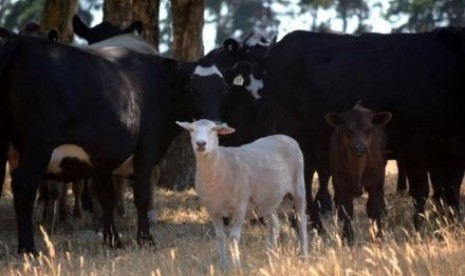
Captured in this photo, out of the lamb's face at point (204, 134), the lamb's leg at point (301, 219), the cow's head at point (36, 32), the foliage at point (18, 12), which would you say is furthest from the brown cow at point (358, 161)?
the foliage at point (18, 12)

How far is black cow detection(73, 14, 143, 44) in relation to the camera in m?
13.6

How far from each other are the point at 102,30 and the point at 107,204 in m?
3.58

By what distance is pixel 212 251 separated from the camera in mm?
9219

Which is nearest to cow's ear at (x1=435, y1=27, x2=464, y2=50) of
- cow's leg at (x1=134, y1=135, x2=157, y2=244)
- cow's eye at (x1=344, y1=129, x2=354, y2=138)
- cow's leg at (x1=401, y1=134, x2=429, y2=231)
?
cow's leg at (x1=401, y1=134, x2=429, y2=231)

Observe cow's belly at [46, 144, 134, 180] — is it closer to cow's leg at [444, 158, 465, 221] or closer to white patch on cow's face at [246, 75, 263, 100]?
white patch on cow's face at [246, 75, 263, 100]

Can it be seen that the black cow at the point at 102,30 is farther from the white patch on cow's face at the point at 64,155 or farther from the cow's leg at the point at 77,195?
the white patch on cow's face at the point at 64,155

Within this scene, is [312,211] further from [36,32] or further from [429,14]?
[429,14]

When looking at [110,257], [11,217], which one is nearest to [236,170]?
[110,257]

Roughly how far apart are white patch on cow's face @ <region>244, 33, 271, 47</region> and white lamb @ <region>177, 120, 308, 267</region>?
5.09m

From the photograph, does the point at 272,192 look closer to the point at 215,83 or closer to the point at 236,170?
the point at 236,170

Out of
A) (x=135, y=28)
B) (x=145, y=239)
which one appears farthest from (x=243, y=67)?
(x=145, y=239)

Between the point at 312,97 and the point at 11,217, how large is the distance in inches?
156

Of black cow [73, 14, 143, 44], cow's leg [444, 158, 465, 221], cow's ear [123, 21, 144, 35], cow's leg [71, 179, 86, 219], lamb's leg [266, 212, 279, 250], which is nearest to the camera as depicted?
lamb's leg [266, 212, 279, 250]

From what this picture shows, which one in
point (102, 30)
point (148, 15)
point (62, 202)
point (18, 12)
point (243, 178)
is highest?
point (18, 12)
